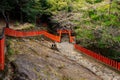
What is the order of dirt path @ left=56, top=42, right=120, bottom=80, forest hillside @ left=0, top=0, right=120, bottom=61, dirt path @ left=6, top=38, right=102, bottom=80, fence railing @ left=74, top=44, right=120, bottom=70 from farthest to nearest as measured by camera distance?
forest hillside @ left=0, top=0, right=120, bottom=61, fence railing @ left=74, top=44, right=120, bottom=70, dirt path @ left=56, top=42, right=120, bottom=80, dirt path @ left=6, top=38, right=102, bottom=80

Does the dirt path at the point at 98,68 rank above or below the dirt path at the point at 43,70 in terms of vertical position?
below

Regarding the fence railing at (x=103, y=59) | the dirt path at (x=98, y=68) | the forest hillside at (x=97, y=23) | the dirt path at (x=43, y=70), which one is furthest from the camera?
the forest hillside at (x=97, y=23)

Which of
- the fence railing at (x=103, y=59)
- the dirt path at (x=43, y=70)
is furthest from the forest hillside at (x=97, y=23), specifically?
the dirt path at (x=43, y=70)

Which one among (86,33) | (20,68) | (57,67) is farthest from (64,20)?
(20,68)

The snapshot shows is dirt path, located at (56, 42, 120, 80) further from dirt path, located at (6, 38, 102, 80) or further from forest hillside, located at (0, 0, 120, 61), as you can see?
forest hillside, located at (0, 0, 120, 61)

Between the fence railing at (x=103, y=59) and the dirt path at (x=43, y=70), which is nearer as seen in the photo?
the dirt path at (x=43, y=70)

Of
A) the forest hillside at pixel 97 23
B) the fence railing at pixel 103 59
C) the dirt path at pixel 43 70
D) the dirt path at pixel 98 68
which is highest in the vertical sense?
the forest hillside at pixel 97 23

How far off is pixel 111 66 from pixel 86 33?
520cm

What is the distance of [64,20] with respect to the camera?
111ft

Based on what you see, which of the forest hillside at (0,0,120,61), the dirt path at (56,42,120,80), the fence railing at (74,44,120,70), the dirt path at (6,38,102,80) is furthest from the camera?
the forest hillside at (0,0,120,61)

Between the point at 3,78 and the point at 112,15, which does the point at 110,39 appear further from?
the point at 3,78

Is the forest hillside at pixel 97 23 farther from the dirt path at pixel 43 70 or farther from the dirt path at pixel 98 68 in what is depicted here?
the dirt path at pixel 43 70

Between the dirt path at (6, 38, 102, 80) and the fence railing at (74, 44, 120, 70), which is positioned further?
the fence railing at (74, 44, 120, 70)

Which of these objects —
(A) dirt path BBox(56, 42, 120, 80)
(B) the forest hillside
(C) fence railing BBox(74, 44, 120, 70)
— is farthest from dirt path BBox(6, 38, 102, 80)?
(B) the forest hillside
